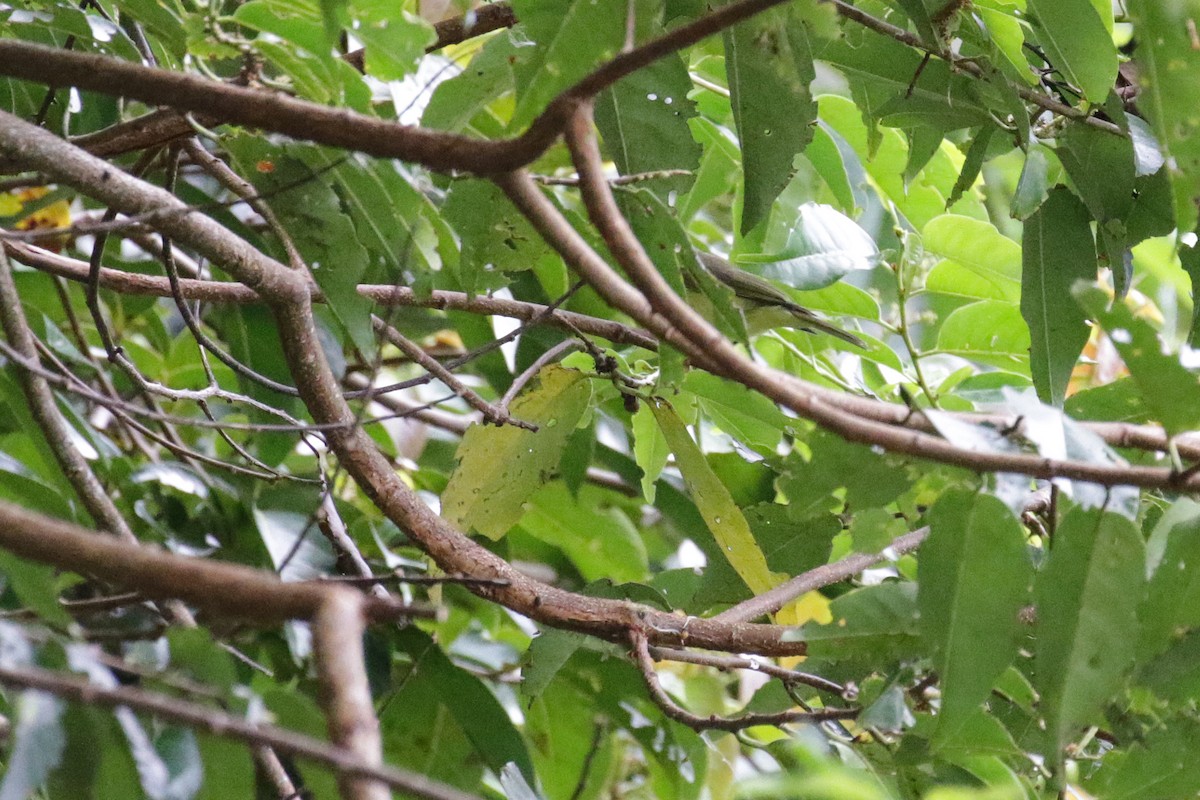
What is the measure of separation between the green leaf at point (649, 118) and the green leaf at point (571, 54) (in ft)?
1.06

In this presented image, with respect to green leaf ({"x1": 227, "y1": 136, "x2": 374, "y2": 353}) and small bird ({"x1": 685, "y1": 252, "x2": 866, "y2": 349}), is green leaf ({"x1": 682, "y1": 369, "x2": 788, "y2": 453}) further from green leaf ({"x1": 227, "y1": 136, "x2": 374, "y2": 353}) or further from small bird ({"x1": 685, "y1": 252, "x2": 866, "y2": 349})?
green leaf ({"x1": 227, "y1": 136, "x2": 374, "y2": 353})

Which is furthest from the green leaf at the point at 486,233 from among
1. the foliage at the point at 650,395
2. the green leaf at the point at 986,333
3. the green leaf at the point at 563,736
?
the green leaf at the point at 563,736

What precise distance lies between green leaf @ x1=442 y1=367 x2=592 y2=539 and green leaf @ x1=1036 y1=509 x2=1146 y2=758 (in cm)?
65

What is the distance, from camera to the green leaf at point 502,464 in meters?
1.40

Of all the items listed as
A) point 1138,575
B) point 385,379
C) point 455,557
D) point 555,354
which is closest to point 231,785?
point 455,557

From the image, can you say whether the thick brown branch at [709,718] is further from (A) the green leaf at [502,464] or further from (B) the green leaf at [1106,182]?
(B) the green leaf at [1106,182]

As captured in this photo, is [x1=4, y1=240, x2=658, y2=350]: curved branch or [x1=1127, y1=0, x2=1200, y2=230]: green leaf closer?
[x1=1127, y1=0, x2=1200, y2=230]: green leaf

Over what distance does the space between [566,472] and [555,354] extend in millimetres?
396

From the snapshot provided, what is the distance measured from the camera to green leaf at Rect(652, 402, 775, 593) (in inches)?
50.9

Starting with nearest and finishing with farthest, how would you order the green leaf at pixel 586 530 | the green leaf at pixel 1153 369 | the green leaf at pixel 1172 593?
the green leaf at pixel 1153 369 → the green leaf at pixel 1172 593 → the green leaf at pixel 586 530

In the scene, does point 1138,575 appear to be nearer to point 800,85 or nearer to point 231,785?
point 800,85

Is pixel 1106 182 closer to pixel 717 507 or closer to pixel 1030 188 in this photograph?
pixel 1030 188

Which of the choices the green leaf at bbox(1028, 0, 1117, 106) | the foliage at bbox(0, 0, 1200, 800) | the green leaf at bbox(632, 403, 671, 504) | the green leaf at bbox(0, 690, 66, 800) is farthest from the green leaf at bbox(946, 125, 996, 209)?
the green leaf at bbox(0, 690, 66, 800)

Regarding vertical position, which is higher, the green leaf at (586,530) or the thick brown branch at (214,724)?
the thick brown branch at (214,724)
